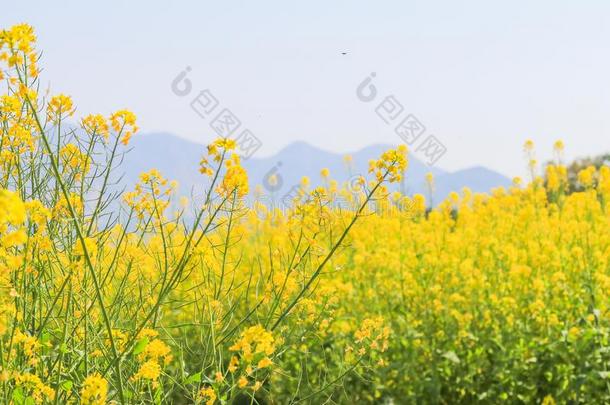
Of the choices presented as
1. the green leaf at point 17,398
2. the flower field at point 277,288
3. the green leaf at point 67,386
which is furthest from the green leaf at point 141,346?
the green leaf at point 17,398

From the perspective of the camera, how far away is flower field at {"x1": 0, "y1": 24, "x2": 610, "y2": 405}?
2248 millimetres

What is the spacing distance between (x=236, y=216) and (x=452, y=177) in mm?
150109

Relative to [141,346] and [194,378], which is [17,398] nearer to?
[141,346]

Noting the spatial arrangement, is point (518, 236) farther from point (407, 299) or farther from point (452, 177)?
point (452, 177)

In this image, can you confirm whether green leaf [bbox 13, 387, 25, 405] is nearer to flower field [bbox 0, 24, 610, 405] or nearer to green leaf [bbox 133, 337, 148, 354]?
flower field [bbox 0, 24, 610, 405]

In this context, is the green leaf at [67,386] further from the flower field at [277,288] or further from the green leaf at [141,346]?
the green leaf at [141,346]

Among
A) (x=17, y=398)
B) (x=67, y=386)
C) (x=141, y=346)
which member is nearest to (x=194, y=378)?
(x=141, y=346)

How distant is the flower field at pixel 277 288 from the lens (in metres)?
2.25

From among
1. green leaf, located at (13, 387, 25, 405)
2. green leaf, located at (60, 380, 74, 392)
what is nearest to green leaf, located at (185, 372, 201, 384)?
green leaf, located at (60, 380, 74, 392)

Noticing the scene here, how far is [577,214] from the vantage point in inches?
245

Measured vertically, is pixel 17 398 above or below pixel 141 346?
below

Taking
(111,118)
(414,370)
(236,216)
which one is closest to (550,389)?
(414,370)

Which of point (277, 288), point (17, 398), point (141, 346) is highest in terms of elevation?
point (277, 288)

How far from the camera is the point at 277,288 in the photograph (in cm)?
271
